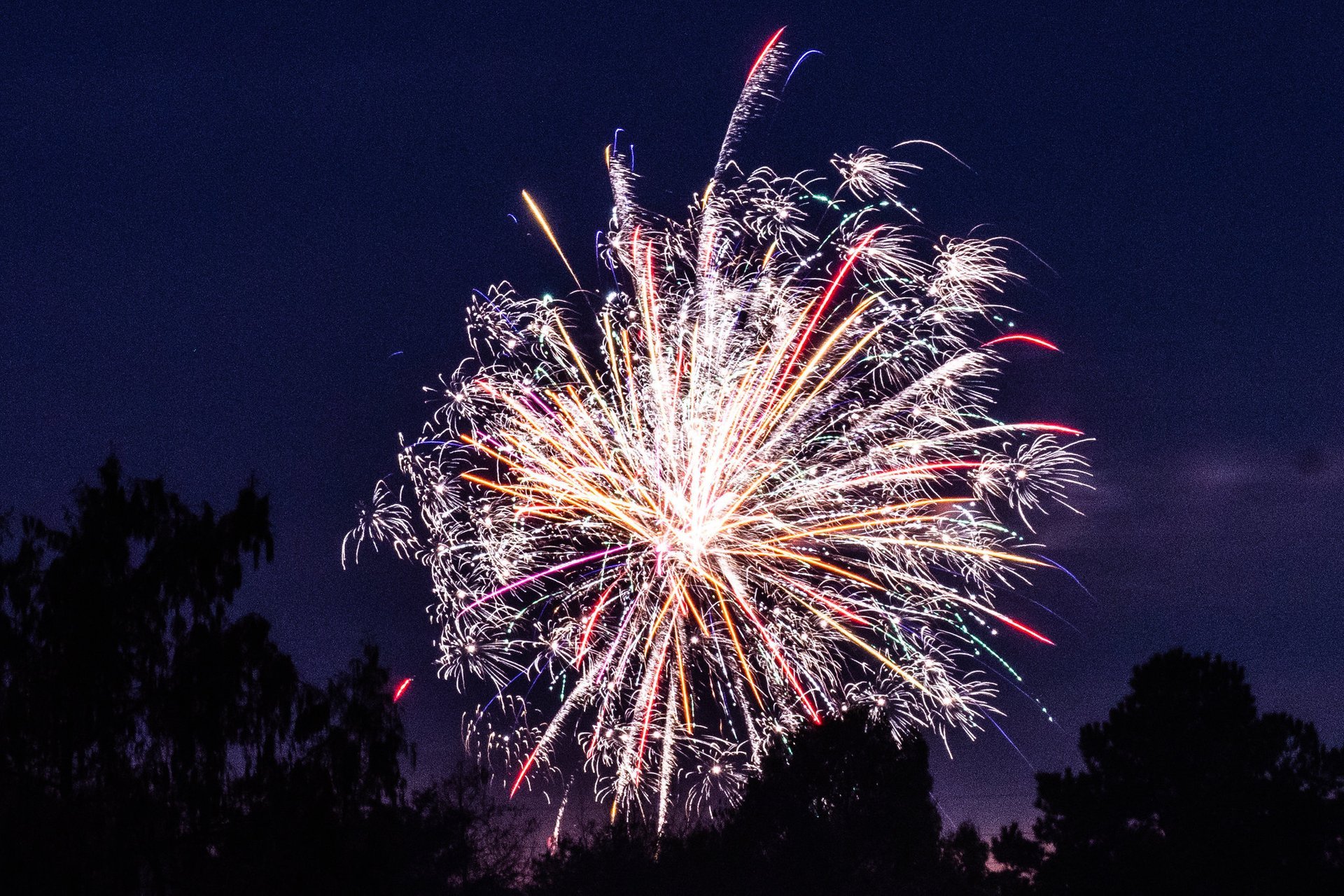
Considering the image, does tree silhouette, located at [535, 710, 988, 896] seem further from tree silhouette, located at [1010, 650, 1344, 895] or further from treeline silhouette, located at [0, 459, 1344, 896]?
tree silhouette, located at [1010, 650, 1344, 895]

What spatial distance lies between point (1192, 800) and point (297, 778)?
85.4 ft

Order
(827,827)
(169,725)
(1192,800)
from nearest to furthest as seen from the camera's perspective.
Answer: (169,725) < (1192,800) < (827,827)

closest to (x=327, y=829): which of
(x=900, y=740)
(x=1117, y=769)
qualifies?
(x=1117, y=769)

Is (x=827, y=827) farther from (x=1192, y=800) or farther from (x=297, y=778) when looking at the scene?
(x=297, y=778)

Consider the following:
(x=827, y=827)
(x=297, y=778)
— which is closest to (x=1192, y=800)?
(x=827, y=827)

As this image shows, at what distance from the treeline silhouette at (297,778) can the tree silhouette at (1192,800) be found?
0.06 meters

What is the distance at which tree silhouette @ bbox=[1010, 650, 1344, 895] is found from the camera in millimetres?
40969

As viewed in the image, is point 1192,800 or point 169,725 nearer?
point 169,725

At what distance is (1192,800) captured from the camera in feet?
140

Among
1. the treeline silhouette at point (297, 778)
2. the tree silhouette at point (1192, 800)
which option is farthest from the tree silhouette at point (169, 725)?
the tree silhouette at point (1192, 800)

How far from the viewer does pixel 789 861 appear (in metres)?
51.6

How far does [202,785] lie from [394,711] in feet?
17.3

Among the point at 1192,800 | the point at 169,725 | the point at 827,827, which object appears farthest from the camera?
the point at 827,827

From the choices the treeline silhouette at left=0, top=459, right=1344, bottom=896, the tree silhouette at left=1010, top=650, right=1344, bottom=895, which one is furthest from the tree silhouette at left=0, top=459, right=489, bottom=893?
the tree silhouette at left=1010, top=650, right=1344, bottom=895
